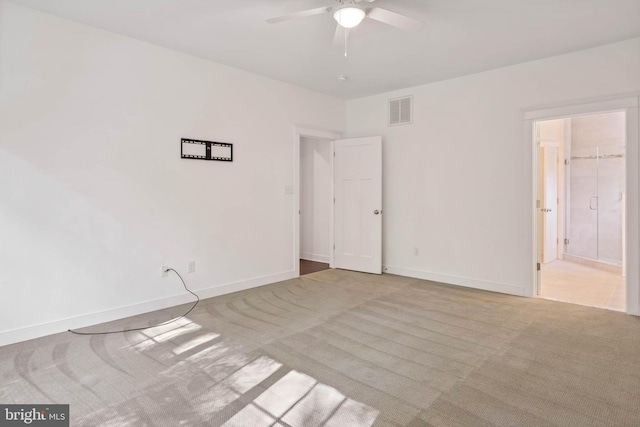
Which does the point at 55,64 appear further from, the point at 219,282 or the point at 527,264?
the point at 527,264

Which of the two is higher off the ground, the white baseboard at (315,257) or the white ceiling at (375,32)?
the white ceiling at (375,32)

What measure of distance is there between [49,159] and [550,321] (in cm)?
475

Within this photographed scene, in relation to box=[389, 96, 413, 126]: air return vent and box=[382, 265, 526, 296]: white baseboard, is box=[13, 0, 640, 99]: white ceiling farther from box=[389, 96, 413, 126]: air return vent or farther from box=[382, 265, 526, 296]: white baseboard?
box=[382, 265, 526, 296]: white baseboard

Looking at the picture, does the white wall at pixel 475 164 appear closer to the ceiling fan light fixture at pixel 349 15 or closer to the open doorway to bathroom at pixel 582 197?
the open doorway to bathroom at pixel 582 197

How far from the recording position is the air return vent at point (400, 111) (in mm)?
5291

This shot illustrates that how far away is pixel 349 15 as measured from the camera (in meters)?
2.66

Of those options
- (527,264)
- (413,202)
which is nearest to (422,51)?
(413,202)

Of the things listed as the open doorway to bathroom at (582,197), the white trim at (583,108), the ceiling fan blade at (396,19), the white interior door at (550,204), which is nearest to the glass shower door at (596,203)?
the open doorway to bathroom at (582,197)

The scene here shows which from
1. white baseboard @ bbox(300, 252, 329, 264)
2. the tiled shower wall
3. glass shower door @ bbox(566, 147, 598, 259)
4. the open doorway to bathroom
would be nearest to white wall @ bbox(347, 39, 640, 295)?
white baseboard @ bbox(300, 252, 329, 264)

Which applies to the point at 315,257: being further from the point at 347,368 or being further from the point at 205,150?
the point at 347,368

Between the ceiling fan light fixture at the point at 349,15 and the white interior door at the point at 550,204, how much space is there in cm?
488


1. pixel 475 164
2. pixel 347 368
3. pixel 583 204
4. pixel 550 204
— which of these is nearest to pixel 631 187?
pixel 475 164

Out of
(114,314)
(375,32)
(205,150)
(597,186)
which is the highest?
(375,32)

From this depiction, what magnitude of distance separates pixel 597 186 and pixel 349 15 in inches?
225
